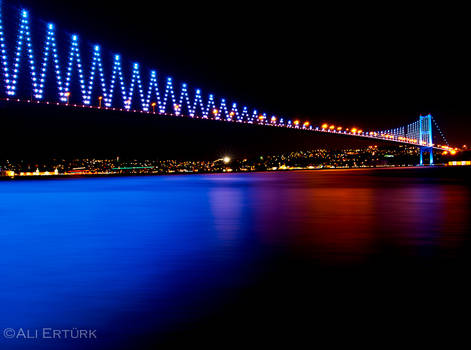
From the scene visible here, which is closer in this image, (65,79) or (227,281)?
(227,281)

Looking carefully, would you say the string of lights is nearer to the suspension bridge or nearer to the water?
the suspension bridge

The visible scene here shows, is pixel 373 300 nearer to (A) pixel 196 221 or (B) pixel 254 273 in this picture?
(B) pixel 254 273

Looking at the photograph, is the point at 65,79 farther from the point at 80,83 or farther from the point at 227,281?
the point at 227,281

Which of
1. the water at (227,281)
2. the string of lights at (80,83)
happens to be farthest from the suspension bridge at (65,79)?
the water at (227,281)

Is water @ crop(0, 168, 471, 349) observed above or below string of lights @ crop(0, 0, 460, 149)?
below

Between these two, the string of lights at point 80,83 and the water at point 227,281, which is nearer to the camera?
the water at point 227,281

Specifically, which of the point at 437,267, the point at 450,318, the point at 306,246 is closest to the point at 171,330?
the point at 450,318

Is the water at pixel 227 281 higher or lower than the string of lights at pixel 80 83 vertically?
lower

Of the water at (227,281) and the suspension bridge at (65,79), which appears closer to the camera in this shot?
the water at (227,281)

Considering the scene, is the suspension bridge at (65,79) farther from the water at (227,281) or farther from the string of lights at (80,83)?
the water at (227,281)

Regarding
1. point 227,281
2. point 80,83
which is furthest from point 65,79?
point 227,281

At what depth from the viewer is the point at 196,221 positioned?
342 inches

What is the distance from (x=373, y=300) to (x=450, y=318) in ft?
1.60

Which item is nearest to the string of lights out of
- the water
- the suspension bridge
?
the suspension bridge
